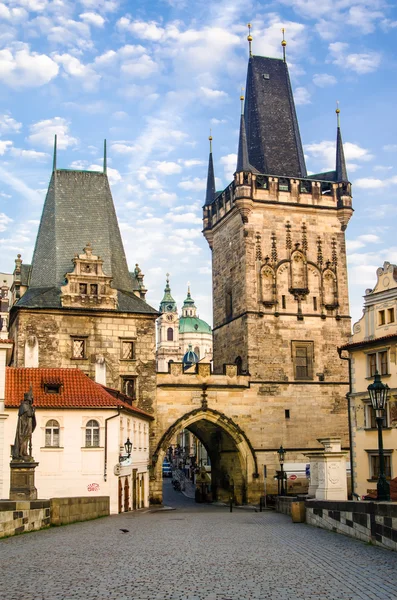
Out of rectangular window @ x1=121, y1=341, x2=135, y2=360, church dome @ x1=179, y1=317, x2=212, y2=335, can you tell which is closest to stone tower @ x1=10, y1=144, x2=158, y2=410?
rectangular window @ x1=121, y1=341, x2=135, y2=360

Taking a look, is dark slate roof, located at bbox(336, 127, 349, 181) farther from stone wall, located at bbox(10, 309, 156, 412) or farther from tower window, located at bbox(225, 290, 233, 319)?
stone wall, located at bbox(10, 309, 156, 412)

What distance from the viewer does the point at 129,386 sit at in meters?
41.3

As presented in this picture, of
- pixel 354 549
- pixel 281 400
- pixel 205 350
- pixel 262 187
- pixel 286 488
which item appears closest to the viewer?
pixel 354 549

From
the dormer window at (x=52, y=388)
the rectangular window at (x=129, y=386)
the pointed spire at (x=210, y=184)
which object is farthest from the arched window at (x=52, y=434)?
the pointed spire at (x=210, y=184)

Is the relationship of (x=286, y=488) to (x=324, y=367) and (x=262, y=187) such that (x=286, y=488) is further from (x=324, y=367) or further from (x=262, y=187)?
(x=262, y=187)

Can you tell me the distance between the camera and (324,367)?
46.0 meters

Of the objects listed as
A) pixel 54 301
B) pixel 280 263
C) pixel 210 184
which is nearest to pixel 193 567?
pixel 54 301

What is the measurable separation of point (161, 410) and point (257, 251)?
10.7 metres

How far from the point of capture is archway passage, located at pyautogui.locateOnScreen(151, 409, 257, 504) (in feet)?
138

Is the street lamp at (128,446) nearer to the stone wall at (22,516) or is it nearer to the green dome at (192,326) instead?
the stone wall at (22,516)

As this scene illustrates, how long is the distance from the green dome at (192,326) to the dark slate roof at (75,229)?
148 m

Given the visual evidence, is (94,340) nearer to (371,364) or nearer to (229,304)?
(229,304)

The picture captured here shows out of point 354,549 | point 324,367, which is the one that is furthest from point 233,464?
point 354,549

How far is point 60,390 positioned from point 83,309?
10259mm
